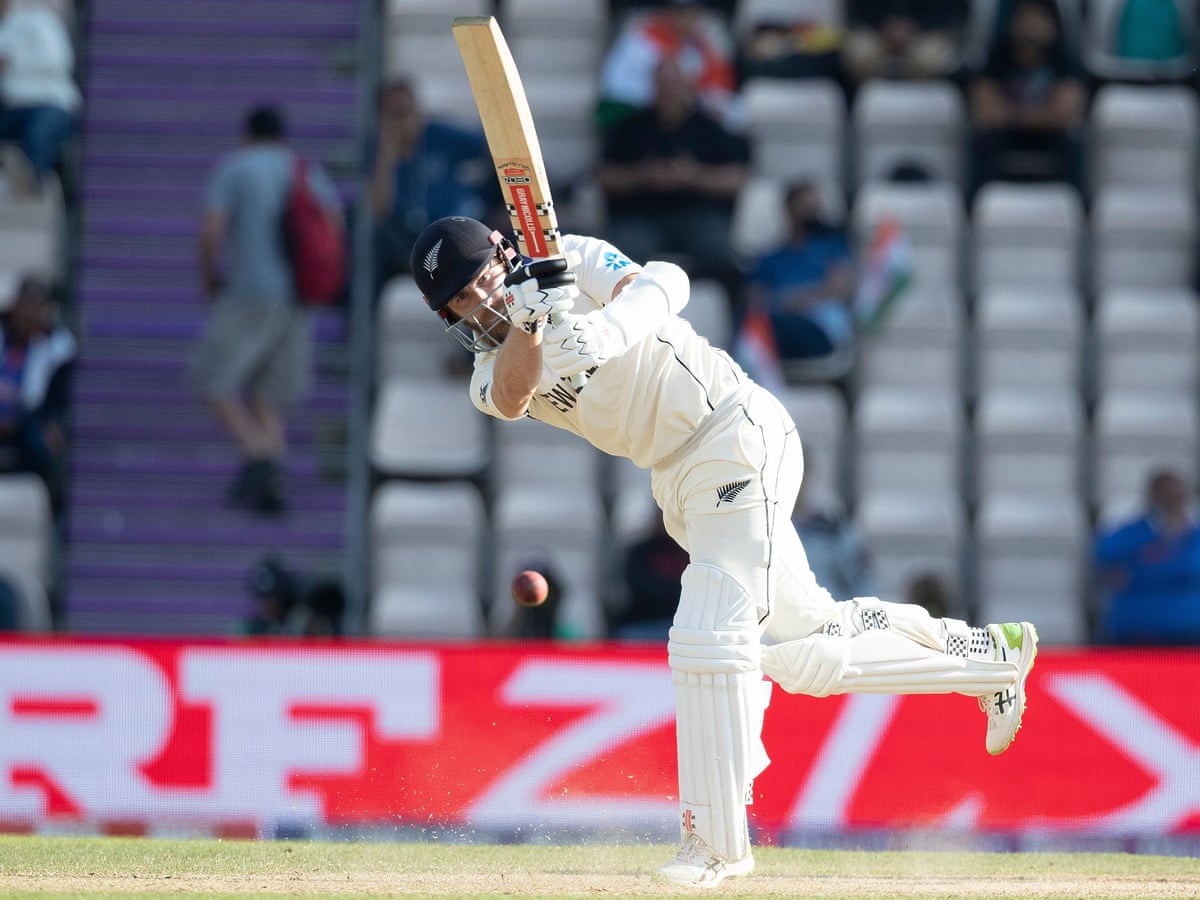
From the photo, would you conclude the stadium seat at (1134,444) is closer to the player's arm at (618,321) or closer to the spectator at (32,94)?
the player's arm at (618,321)

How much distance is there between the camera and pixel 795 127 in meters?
10.1

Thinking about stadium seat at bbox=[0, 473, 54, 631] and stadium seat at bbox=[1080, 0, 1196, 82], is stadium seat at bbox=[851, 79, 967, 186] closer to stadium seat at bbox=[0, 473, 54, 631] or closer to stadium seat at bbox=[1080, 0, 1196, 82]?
stadium seat at bbox=[1080, 0, 1196, 82]

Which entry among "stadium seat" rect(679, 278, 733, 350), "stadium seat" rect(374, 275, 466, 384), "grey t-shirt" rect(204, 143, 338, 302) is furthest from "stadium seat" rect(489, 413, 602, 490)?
"grey t-shirt" rect(204, 143, 338, 302)

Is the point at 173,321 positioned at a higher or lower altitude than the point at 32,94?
lower

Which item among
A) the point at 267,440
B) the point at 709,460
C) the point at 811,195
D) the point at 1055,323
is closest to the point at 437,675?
the point at 709,460

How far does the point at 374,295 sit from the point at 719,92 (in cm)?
200

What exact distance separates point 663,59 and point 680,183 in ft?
2.30

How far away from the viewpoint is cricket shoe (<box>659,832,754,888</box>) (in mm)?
5000

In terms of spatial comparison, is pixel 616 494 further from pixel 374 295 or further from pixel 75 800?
pixel 75 800

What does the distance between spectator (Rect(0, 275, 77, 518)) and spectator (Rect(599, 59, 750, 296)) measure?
8.90ft

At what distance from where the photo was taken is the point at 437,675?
6.97m

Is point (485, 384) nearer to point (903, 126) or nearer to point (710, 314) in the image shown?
point (710, 314)

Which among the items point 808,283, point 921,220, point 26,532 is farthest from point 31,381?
point 921,220

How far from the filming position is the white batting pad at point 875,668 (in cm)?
532
